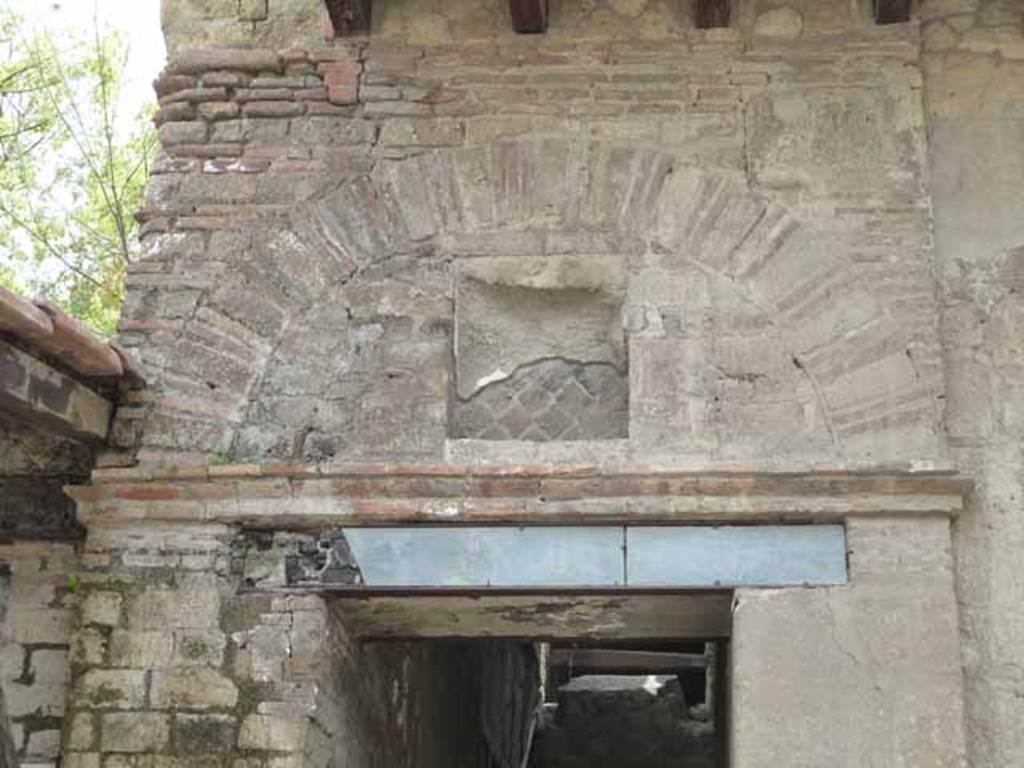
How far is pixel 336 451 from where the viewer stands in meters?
5.17

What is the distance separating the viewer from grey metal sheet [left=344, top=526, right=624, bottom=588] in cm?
494

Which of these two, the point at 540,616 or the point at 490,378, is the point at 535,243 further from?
the point at 540,616

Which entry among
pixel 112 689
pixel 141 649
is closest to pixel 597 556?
pixel 141 649

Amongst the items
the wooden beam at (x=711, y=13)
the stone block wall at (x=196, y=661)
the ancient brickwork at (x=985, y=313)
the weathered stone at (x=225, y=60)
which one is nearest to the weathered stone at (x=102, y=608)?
the stone block wall at (x=196, y=661)

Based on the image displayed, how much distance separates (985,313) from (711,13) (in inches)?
58.8

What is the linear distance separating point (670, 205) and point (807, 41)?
856 millimetres

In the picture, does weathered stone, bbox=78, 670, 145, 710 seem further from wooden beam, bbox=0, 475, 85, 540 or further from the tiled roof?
the tiled roof

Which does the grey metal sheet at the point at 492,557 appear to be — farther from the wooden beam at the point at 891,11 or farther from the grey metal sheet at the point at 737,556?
the wooden beam at the point at 891,11

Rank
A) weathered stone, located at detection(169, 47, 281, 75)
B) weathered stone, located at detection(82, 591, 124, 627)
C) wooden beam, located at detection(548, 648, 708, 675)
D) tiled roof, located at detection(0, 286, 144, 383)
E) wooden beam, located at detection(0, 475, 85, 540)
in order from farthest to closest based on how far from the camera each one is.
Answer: wooden beam, located at detection(548, 648, 708, 675) < weathered stone, located at detection(169, 47, 281, 75) < wooden beam, located at detection(0, 475, 85, 540) < weathered stone, located at detection(82, 591, 124, 627) < tiled roof, located at detection(0, 286, 144, 383)

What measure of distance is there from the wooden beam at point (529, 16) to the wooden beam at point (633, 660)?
605 centimetres

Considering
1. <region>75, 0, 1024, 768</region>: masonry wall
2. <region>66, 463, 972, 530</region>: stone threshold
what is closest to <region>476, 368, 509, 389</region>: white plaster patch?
<region>75, 0, 1024, 768</region>: masonry wall

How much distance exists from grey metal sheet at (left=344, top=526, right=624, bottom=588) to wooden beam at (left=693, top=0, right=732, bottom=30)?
6.42ft

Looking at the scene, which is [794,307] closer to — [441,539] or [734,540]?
[734,540]

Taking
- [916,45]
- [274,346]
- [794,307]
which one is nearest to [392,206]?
[274,346]
